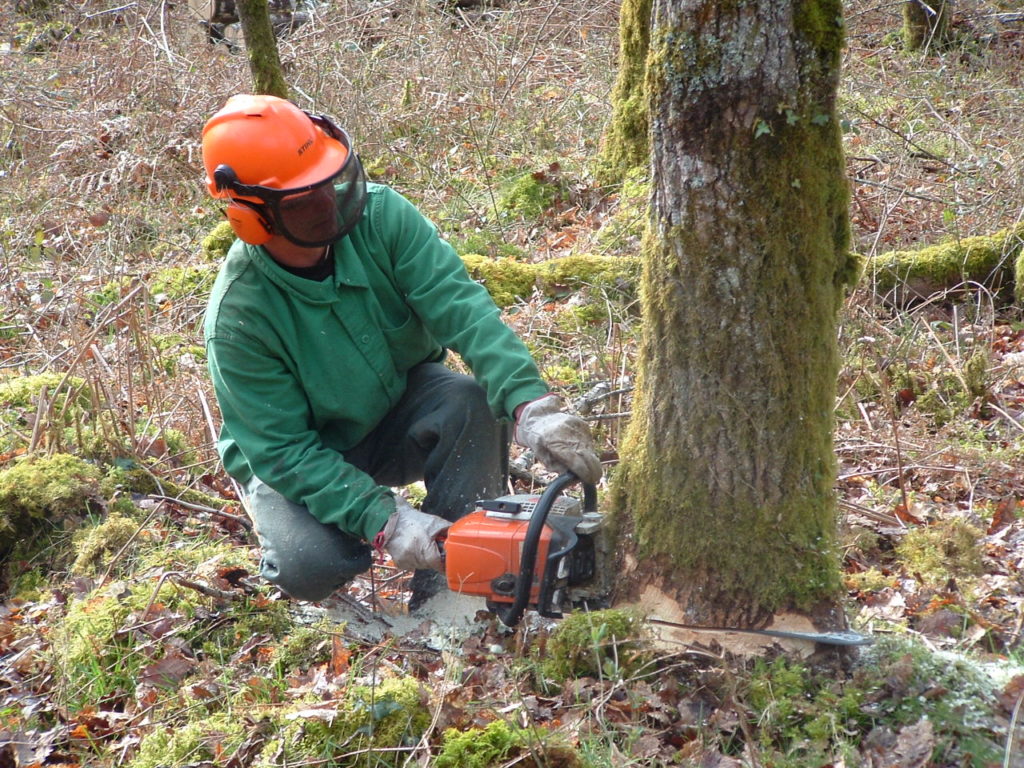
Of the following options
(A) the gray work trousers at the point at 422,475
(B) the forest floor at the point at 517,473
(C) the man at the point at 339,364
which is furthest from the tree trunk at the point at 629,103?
(A) the gray work trousers at the point at 422,475

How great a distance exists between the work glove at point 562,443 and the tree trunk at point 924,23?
26.8 ft

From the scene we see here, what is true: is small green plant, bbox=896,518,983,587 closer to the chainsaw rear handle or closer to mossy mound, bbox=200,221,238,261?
the chainsaw rear handle

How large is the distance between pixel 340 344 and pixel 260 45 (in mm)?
4535

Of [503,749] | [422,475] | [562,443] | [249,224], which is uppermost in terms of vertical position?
[249,224]

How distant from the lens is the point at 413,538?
2.95 meters

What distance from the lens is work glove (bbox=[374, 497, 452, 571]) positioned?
2936 mm

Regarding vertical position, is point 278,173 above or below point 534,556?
above

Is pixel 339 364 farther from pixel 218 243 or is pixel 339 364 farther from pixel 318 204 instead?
pixel 218 243

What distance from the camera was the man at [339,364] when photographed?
2.92m

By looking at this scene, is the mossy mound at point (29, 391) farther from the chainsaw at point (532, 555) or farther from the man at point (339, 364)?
the chainsaw at point (532, 555)

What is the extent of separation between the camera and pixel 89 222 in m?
8.26

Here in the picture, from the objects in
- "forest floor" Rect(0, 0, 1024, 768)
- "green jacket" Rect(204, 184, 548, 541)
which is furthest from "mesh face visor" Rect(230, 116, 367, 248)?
"forest floor" Rect(0, 0, 1024, 768)

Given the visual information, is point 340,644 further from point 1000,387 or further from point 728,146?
point 1000,387

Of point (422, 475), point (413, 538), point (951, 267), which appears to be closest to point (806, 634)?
point (413, 538)
